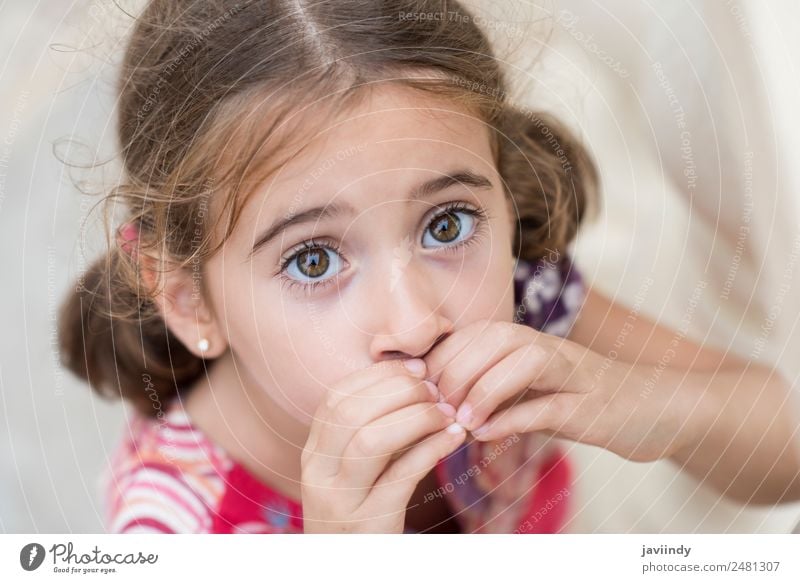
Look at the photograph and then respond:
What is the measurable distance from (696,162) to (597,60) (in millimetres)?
104

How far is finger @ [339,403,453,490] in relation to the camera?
45 cm

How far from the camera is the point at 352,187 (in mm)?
433

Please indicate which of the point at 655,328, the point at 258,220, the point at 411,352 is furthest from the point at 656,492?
the point at 258,220

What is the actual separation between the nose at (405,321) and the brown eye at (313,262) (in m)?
0.04

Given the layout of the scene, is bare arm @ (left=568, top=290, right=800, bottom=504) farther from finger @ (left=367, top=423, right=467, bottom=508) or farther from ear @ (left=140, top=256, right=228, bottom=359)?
ear @ (left=140, top=256, right=228, bottom=359)

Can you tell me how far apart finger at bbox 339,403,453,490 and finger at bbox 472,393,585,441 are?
0.10ft

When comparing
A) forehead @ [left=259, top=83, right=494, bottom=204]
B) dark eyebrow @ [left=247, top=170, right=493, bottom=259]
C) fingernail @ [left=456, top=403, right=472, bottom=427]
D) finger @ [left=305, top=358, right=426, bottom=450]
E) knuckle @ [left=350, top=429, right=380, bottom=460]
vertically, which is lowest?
knuckle @ [left=350, top=429, right=380, bottom=460]

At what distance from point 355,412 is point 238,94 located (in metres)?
0.19

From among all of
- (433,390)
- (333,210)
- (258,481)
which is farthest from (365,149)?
(258,481)

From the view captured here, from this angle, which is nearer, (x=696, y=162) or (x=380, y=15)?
(x=380, y=15)

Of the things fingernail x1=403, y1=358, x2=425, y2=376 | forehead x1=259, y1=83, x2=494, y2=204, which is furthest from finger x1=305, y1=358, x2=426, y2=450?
forehead x1=259, y1=83, x2=494, y2=204

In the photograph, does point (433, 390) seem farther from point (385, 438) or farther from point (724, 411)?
point (724, 411)

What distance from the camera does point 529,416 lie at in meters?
0.48
